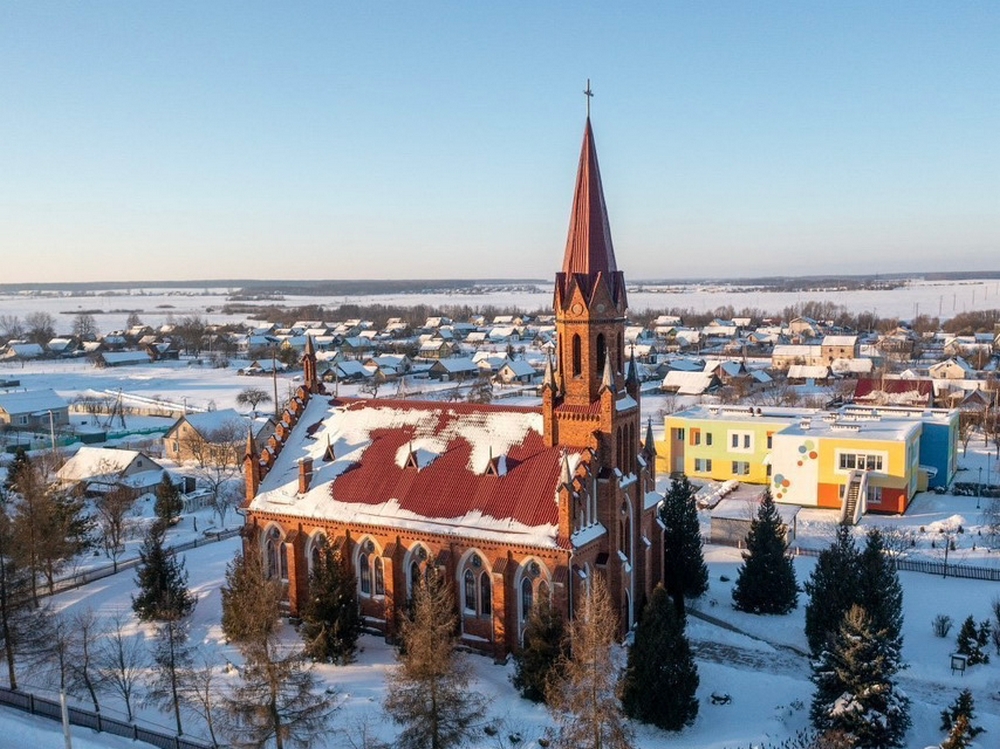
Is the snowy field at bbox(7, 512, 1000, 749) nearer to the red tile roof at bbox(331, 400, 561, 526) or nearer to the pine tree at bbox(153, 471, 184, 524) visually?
the red tile roof at bbox(331, 400, 561, 526)

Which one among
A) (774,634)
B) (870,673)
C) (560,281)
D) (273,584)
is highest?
(560,281)

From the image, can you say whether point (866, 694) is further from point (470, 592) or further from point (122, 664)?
point (122, 664)

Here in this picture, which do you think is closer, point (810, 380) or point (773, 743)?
point (773, 743)

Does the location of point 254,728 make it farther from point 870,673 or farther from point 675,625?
point 870,673

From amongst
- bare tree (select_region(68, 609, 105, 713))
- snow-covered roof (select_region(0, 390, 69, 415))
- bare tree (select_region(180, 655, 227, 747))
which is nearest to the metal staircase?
bare tree (select_region(180, 655, 227, 747))

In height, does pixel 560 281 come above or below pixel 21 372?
above

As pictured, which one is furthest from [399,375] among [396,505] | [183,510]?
[396,505]

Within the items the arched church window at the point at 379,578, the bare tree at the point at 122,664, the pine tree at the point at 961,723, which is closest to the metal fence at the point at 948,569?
the pine tree at the point at 961,723
